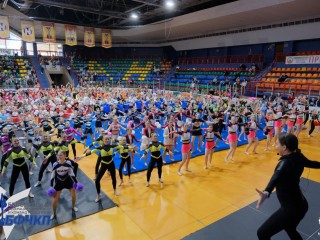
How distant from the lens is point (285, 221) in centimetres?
312

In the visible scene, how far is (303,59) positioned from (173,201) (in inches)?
872

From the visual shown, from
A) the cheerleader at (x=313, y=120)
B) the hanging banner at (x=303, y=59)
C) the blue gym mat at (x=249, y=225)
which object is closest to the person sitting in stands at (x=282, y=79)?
the hanging banner at (x=303, y=59)

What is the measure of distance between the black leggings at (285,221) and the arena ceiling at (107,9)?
21812 millimetres

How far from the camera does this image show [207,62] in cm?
3288

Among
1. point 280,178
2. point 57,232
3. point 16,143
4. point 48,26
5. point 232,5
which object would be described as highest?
point 232,5

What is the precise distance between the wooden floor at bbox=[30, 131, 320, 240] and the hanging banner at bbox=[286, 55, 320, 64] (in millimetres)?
16463

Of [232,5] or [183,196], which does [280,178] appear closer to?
[183,196]

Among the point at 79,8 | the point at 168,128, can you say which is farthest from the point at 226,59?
the point at 168,128

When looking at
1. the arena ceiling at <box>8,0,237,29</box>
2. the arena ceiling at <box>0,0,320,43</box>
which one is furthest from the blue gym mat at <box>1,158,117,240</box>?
the arena ceiling at <box>0,0,320,43</box>

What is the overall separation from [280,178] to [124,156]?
516 cm

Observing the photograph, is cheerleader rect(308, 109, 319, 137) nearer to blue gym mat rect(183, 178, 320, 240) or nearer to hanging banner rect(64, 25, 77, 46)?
blue gym mat rect(183, 178, 320, 240)

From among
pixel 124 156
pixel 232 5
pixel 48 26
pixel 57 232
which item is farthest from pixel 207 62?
pixel 57 232

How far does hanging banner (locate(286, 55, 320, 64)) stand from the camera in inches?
845

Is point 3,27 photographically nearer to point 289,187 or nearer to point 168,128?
point 168,128
